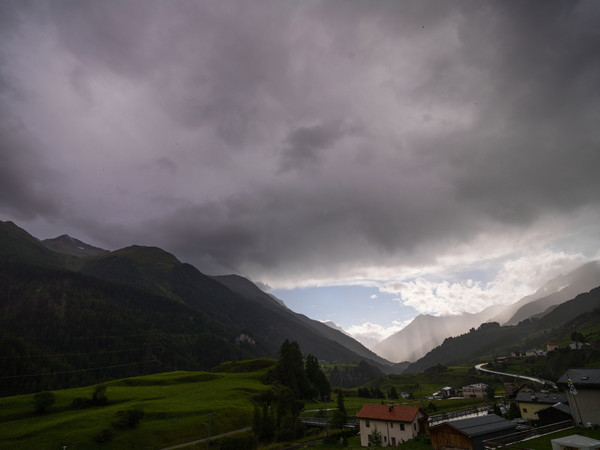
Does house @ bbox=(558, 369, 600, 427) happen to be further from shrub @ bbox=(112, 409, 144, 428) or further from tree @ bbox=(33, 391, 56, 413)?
tree @ bbox=(33, 391, 56, 413)

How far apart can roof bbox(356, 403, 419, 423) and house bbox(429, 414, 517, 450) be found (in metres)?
16.2

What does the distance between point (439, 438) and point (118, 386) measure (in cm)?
12660

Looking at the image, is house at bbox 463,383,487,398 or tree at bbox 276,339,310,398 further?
house at bbox 463,383,487,398

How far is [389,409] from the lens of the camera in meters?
74.9

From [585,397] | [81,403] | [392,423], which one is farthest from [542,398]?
[81,403]

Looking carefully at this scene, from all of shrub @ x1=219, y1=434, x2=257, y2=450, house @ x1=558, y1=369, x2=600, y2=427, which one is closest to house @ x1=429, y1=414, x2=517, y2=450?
house @ x1=558, y1=369, x2=600, y2=427

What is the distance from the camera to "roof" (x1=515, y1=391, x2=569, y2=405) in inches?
3177

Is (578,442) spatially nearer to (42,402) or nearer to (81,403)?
(81,403)

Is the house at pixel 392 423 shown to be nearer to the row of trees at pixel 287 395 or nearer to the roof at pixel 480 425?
the roof at pixel 480 425

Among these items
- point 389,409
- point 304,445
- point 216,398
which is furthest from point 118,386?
point 389,409

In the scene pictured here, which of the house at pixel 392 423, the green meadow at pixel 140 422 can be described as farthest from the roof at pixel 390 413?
the green meadow at pixel 140 422

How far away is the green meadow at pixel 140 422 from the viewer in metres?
73.6

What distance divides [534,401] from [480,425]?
46.1 meters

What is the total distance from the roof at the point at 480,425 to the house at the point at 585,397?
10037mm
